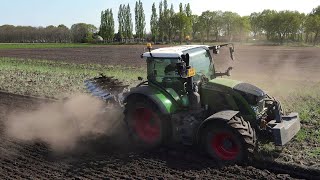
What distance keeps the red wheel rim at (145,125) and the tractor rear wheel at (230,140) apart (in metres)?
1.25

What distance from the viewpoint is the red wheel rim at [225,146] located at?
6.14 metres

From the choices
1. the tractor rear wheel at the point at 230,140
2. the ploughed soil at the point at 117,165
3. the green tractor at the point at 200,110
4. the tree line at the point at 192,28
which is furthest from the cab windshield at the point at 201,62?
the tree line at the point at 192,28

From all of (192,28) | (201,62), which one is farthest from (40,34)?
(201,62)

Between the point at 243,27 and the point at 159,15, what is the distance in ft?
76.6

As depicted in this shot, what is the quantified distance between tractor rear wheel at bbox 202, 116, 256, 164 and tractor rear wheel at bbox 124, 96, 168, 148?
1129 millimetres

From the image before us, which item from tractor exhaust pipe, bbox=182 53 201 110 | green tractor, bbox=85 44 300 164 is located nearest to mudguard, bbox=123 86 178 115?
green tractor, bbox=85 44 300 164

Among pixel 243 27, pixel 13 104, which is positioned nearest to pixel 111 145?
pixel 13 104

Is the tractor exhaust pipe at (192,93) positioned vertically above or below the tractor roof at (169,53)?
below

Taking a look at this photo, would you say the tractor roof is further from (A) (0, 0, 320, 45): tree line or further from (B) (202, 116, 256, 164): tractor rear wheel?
(A) (0, 0, 320, 45): tree line

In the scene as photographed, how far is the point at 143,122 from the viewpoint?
7.42m

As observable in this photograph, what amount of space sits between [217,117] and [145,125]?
1869 mm

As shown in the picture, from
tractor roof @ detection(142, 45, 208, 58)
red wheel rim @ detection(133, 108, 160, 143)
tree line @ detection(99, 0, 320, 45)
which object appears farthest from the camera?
tree line @ detection(99, 0, 320, 45)

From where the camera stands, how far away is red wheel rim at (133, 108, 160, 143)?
7.26 metres

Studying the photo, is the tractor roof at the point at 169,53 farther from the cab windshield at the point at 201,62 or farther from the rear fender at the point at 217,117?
the rear fender at the point at 217,117
